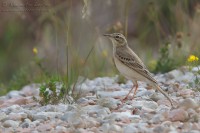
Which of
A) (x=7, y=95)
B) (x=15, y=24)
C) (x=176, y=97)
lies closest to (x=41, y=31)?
(x=15, y=24)

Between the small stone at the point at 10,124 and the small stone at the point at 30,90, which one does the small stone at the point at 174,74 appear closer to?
the small stone at the point at 30,90

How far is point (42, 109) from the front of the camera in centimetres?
729

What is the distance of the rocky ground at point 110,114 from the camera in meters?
6.17

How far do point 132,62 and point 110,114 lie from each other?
144 cm

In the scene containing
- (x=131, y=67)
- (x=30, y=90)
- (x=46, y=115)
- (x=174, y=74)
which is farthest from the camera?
(x=30, y=90)

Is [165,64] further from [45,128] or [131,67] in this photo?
[45,128]

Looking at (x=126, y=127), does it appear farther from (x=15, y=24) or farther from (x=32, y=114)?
(x=15, y=24)

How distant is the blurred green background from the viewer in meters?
9.52

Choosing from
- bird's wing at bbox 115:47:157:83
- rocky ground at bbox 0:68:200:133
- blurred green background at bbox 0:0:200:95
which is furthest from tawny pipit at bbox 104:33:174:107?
blurred green background at bbox 0:0:200:95

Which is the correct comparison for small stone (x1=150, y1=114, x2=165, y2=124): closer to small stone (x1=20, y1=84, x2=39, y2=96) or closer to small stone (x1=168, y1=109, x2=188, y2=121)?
small stone (x1=168, y1=109, x2=188, y2=121)

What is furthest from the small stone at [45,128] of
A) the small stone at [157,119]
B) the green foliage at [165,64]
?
the green foliage at [165,64]

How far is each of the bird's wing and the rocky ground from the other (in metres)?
0.29

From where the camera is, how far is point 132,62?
8.01 metres

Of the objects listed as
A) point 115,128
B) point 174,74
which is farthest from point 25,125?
point 174,74
